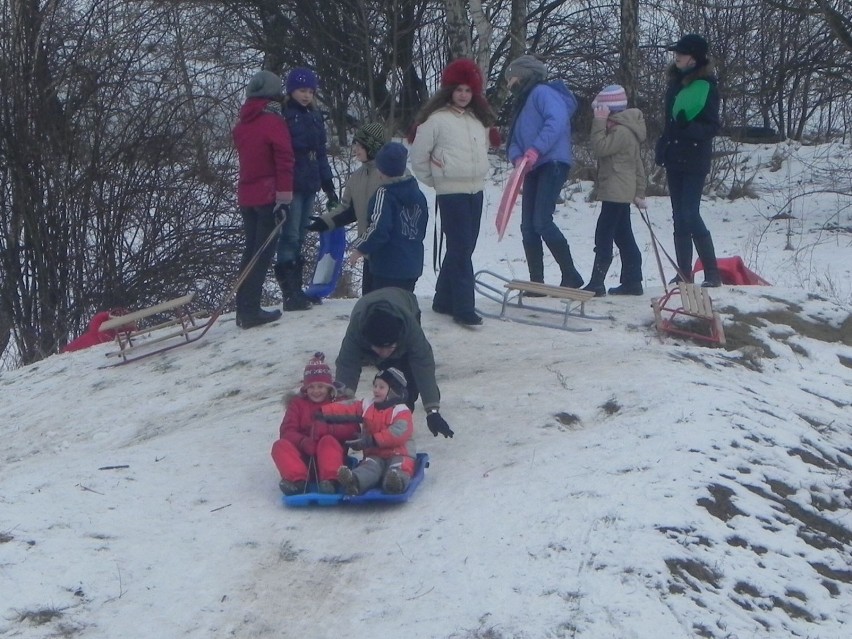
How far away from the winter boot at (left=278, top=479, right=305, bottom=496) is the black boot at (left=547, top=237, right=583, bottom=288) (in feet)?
12.0

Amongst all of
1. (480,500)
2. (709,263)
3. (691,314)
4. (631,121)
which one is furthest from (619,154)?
(480,500)

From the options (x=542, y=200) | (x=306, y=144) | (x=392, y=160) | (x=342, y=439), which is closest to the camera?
(x=342, y=439)

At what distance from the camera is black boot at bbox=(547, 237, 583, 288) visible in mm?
A: 8117

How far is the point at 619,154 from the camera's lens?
8195 mm

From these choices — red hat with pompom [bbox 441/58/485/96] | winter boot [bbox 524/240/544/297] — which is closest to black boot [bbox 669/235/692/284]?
winter boot [bbox 524/240/544/297]

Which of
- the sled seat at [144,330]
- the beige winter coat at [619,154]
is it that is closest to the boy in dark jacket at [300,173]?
the sled seat at [144,330]

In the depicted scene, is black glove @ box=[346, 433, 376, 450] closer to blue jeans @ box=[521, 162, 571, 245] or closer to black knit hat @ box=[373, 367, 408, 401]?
black knit hat @ box=[373, 367, 408, 401]

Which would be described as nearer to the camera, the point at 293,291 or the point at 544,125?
the point at 544,125

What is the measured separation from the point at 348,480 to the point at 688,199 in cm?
436

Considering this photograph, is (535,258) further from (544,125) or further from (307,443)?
(307,443)

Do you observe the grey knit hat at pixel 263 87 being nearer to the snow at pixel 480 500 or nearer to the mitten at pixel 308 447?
the snow at pixel 480 500

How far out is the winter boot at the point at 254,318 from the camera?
786cm

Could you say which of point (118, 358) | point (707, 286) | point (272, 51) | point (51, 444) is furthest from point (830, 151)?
point (51, 444)

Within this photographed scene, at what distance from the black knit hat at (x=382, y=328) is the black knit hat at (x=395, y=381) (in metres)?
0.17
